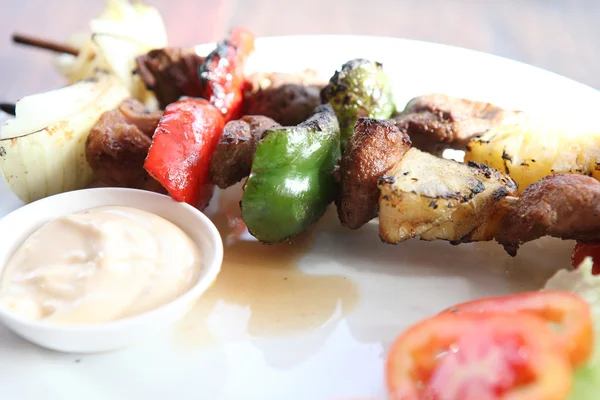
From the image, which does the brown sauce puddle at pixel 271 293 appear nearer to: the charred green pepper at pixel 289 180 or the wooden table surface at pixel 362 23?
the charred green pepper at pixel 289 180

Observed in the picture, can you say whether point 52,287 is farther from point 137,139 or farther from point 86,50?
point 86,50

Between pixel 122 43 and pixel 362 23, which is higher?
pixel 122 43

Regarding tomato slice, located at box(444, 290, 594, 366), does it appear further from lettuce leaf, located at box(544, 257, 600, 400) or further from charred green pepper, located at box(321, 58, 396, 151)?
charred green pepper, located at box(321, 58, 396, 151)

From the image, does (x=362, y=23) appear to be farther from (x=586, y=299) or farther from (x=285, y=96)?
(x=586, y=299)

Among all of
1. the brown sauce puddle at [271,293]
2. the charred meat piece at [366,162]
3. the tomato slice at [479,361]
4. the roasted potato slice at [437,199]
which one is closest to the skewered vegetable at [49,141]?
the brown sauce puddle at [271,293]

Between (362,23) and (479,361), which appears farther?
(362,23)

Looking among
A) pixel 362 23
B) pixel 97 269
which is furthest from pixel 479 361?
pixel 362 23

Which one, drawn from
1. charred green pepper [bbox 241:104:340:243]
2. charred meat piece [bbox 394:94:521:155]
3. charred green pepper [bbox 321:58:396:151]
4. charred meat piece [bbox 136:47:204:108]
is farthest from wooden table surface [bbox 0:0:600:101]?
charred green pepper [bbox 241:104:340:243]

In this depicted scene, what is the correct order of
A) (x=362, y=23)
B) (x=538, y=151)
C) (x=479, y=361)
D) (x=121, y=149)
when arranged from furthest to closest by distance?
1. (x=362, y=23)
2. (x=121, y=149)
3. (x=538, y=151)
4. (x=479, y=361)
